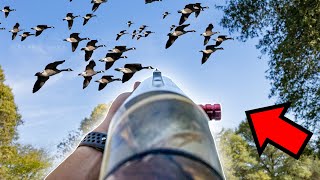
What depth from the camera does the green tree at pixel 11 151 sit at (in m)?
44.9

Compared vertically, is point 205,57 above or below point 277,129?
below

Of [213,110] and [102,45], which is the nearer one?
[213,110]

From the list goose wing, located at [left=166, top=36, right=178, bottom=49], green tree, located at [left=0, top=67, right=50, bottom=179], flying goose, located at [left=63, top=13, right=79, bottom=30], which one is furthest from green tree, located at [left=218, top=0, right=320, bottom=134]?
Answer: green tree, located at [left=0, top=67, right=50, bottom=179]

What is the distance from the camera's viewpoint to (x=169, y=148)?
1.24 m

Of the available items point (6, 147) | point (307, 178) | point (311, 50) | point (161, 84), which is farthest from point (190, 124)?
point (307, 178)

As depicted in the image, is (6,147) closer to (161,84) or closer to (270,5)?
(270,5)

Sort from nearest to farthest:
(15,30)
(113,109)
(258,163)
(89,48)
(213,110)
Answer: (113,109) < (213,110) < (89,48) < (15,30) < (258,163)

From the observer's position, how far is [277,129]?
9008 millimetres

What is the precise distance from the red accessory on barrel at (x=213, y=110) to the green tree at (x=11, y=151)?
44604 millimetres

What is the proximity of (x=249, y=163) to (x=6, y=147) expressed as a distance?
28.8m

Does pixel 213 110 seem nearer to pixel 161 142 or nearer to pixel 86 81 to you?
pixel 161 142

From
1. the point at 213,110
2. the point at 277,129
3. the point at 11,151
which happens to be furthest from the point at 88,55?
the point at 213,110

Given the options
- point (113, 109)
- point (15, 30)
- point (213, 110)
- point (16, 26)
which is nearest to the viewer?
point (113, 109)

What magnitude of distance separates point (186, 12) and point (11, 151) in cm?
2433
